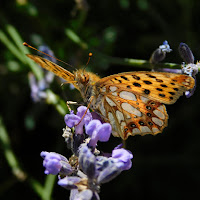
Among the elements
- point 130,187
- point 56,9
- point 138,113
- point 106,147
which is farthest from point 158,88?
point 56,9

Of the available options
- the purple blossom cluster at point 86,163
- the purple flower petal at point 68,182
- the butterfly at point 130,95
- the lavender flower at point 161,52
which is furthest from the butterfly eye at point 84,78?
the purple flower petal at point 68,182

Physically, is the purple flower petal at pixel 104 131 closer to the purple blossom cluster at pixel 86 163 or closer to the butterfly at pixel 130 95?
the purple blossom cluster at pixel 86 163

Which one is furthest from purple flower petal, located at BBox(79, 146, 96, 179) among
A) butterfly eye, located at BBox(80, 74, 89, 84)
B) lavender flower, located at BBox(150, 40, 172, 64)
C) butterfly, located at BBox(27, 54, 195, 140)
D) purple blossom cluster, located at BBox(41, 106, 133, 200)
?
lavender flower, located at BBox(150, 40, 172, 64)

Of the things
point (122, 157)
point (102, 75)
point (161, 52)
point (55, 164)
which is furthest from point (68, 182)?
point (102, 75)

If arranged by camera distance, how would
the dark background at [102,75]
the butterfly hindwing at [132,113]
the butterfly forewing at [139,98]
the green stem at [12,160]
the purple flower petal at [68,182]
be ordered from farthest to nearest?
the dark background at [102,75] < the green stem at [12,160] < the butterfly hindwing at [132,113] < the butterfly forewing at [139,98] < the purple flower petal at [68,182]

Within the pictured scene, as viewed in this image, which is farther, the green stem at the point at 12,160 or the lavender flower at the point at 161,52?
the green stem at the point at 12,160

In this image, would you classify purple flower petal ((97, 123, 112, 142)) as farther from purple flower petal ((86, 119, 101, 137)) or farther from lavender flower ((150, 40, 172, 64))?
lavender flower ((150, 40, 172, 64))
